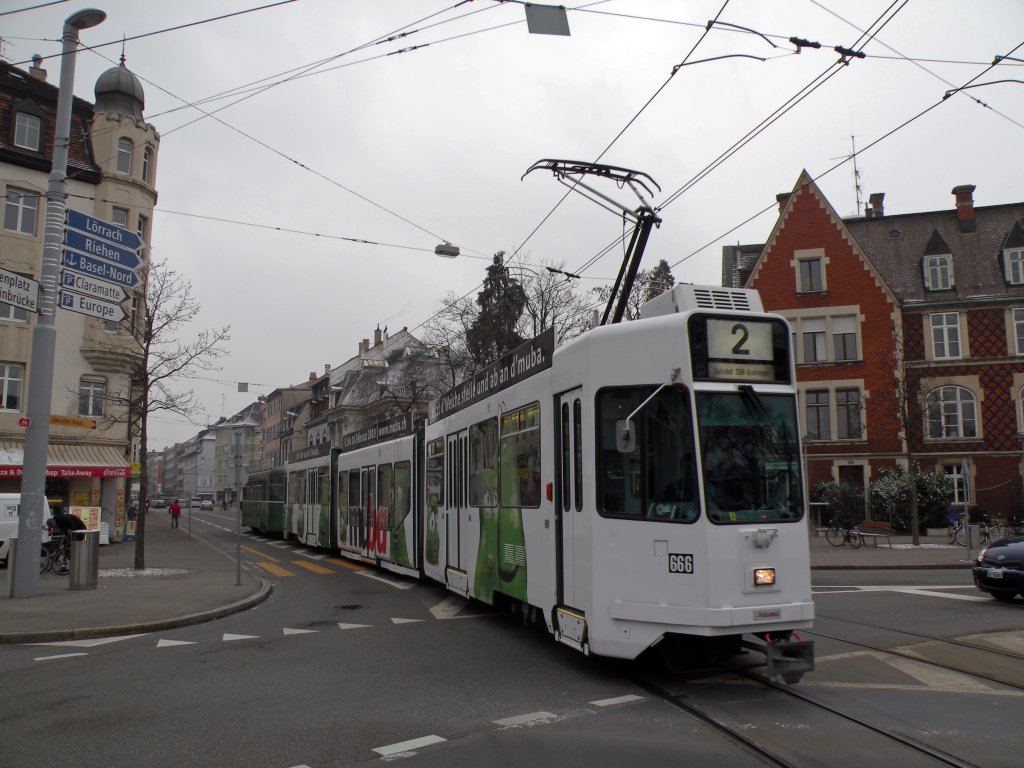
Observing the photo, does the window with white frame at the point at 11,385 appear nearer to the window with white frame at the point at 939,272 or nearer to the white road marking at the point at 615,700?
the white road marking at the point at 615,700

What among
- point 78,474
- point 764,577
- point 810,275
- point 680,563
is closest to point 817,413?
point 810,275

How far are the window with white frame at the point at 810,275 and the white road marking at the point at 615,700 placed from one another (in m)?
33.0

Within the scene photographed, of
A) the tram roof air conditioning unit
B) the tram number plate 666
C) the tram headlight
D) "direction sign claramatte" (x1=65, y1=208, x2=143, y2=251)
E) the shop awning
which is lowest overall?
the tram headlight

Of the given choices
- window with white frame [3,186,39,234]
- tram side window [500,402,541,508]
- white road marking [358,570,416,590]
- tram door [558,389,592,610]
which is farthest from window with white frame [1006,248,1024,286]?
window with white frame [3,186,39,234]

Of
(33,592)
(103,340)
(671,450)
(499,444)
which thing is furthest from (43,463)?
(103,340)

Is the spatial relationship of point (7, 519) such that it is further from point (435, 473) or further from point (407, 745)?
point (407, 745)

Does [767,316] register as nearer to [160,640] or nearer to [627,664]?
[627,664]

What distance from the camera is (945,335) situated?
36.3 meters

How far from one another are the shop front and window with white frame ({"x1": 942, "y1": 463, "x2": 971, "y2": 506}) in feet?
110

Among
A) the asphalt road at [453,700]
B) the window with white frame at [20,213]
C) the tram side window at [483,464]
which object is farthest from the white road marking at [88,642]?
the window with white frame at [20,213]

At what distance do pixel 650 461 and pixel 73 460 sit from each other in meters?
28.2

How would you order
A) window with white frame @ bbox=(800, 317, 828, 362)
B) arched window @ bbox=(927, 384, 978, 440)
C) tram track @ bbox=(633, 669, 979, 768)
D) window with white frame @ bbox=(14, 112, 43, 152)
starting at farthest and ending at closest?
window with white frame @ bbox=(800, 317, 828, 362) → arched window @ bbox=(927, 384, 978, 440) → window with white frame @ bbox=(14, 112, 43, 152) → tram track @ bbox=(633, 669, 979, 768)

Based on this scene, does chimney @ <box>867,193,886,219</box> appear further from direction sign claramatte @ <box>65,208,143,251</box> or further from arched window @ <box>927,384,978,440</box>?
direction sign claramatte @ <box>65,208,143,251</box>

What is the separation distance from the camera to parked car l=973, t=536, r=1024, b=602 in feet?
41.1
